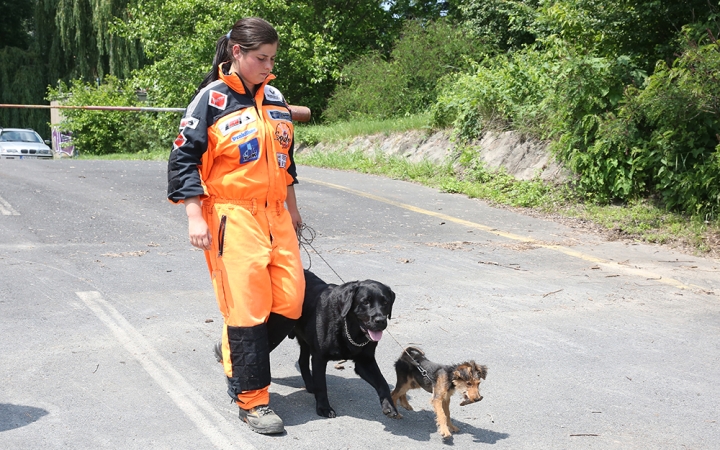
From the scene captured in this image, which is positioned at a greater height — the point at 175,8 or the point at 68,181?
the point at 175,8

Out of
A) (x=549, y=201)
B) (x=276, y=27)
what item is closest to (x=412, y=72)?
(x=276, y=27)

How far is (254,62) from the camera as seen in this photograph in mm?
4062

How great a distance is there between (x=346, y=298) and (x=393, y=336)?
160 cm

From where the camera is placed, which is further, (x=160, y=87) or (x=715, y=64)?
(x=160, y=87)

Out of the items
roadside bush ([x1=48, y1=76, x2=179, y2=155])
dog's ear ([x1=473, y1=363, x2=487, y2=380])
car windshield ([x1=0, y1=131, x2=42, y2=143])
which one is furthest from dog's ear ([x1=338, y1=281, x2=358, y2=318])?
roadside bush ([x1=48, y1=76, x2=179, y2=155])

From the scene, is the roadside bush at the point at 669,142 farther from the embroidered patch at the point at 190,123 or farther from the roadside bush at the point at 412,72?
the roadside bush at the point at 412,72

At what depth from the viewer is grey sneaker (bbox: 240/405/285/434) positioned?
4.02 metres

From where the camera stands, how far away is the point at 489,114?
15992 millimetres

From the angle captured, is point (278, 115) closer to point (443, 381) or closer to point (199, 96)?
point (199, 96)

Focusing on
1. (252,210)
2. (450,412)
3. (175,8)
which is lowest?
(450,412)

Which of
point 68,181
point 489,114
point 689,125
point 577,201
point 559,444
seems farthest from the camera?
point 489,114

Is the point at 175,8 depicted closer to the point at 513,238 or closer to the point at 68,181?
the point at 68,181

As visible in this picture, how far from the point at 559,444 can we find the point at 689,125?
7943 mm

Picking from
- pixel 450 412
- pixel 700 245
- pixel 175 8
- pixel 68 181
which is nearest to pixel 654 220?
pixel 700 245
